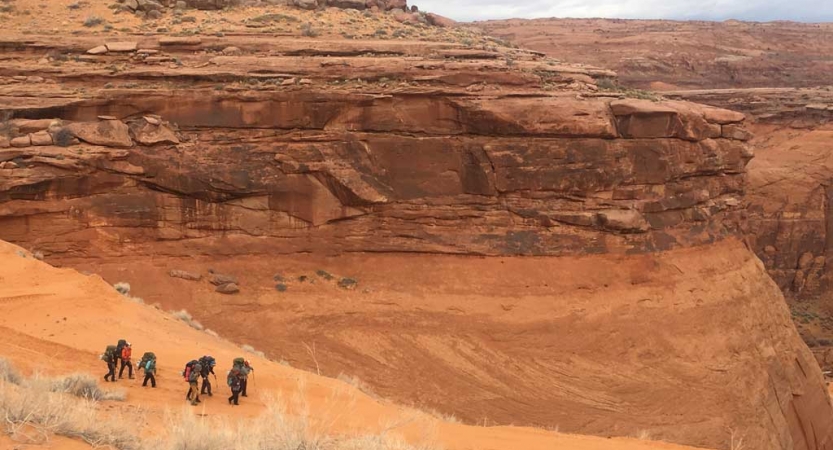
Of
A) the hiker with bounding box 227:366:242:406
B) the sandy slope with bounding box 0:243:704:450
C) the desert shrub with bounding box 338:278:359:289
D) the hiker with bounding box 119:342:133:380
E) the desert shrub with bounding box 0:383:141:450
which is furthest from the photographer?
the desert shrub with bounding box 338:278:359:289

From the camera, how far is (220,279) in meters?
21.0

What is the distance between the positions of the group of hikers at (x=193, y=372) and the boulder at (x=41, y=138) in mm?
11713

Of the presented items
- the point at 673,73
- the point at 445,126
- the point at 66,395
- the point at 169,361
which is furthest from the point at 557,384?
the point at 673,73

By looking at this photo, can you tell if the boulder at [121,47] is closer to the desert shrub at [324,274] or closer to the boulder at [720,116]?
the desert shrub at [324,274]

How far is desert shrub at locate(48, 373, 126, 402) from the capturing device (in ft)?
30.5

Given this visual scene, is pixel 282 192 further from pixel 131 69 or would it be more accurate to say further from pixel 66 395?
pixel 66 395

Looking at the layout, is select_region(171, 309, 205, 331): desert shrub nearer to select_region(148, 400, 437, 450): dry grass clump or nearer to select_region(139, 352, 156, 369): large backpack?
select_region(139, 352, 156, 369): large backpack

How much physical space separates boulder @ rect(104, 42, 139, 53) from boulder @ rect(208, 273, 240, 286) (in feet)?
25.0

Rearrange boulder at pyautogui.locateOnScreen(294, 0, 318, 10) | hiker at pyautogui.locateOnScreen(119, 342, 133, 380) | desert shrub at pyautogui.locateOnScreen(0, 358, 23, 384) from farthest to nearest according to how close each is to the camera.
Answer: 1. boulder at pyautogui.locateOnScreen(294, 0, 318, 10)
2. hiker at pyautogui.locateOnScreen(119, 342, 133, 380)
3. desert shrub at pyautogui.locateOnScreen(0, 358, 23, 384)

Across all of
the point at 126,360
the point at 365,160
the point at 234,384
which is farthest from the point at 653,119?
the point at 126,360

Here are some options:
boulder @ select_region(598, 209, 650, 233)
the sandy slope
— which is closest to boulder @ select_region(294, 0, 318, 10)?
boulder @ select_region(598, 209, 650, 233)

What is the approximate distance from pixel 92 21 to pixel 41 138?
24.5 feet

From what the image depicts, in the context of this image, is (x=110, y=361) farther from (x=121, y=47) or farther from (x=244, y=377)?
(x=121, y=47)

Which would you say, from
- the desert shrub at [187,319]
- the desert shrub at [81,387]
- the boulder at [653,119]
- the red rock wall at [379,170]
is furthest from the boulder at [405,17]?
the desert shrub at [81,387]
